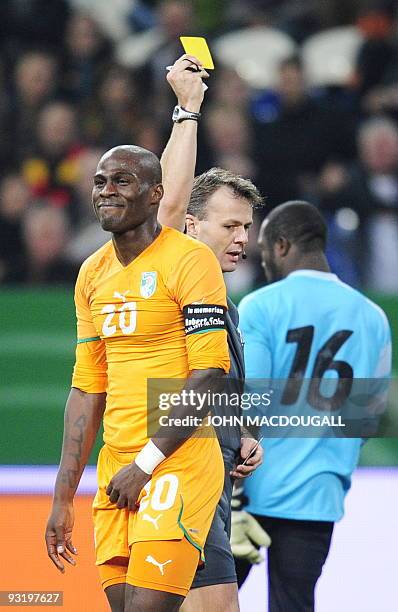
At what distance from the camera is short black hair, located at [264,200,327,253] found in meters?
5.14

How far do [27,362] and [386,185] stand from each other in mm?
3214

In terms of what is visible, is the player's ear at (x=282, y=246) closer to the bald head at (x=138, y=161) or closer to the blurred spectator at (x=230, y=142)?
the bald head at (x=138, y=161)

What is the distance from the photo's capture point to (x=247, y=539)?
15.7ft

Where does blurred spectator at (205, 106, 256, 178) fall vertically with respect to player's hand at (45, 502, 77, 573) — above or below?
above

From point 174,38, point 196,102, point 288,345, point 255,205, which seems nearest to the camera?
point 196,102

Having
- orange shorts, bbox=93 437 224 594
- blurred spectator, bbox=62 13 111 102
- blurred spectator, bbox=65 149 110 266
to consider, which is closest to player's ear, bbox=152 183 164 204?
orange shorts, bbox=93 437 224 594

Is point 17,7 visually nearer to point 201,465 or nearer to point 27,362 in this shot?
point 27,362

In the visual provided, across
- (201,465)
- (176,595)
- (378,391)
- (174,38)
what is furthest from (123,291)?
(174,38)

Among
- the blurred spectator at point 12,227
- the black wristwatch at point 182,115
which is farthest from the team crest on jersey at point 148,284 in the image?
the blurred spectator at point 12,227

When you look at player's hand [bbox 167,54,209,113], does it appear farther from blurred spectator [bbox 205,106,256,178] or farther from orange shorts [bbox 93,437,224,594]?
blurred spectator [bbox 205,106,256,178]

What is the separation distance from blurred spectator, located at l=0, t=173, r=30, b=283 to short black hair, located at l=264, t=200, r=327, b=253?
529 centimetres

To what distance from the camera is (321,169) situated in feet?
33.1

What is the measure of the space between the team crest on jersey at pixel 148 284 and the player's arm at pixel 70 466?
0.42 m

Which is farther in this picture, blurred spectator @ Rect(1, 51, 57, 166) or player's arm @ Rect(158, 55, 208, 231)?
blurred spectator @ Rect(1, 51, 57, 166)
